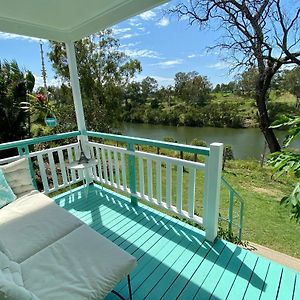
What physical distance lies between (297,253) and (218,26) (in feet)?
22.9

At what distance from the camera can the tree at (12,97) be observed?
580 cm

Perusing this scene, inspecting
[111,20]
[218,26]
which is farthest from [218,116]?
[111,20]

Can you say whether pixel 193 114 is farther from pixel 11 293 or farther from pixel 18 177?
pixel 11 293

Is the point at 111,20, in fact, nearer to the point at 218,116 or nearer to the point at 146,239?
the point at 146,239

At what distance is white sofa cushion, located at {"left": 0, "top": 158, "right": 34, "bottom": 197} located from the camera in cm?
229

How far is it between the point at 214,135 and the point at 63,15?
37.1ft

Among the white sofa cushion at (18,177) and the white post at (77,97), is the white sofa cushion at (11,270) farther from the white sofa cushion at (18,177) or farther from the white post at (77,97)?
the white post at (77,97)

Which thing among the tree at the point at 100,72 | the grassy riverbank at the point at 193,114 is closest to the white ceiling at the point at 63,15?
the tree at the point at 100,72

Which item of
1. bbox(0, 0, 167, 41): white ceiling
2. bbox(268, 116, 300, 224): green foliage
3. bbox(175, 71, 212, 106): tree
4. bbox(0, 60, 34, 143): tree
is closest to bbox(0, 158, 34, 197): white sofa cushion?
bbox(0, 0, 167, 41): white ceiling

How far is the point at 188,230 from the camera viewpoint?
2.36m

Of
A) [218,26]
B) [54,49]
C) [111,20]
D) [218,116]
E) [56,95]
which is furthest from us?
[218,116]

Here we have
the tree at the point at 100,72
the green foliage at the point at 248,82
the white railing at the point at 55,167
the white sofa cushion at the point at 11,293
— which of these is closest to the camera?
the white sofa cushion at the point at 11,293

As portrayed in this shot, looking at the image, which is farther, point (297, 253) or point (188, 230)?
point (297, 253)

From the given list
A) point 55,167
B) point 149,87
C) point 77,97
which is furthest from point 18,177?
point 149,87
